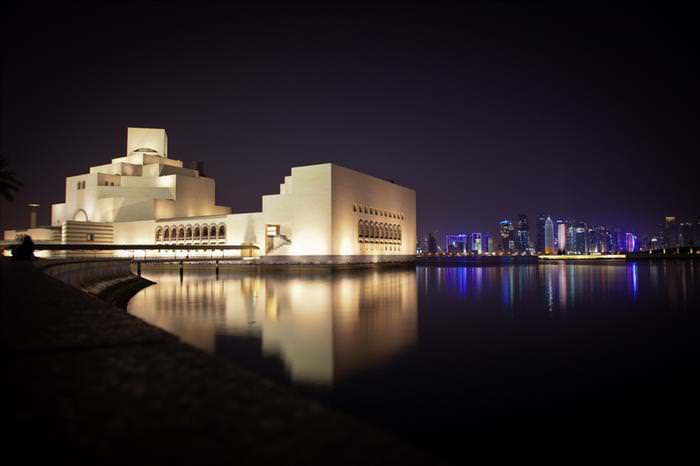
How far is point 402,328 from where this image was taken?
32.6 ft

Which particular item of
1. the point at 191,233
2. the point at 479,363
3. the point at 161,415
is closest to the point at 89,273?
the point at 479,363

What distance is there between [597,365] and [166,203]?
59.8 meters

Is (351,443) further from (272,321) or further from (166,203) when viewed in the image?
(166,203)

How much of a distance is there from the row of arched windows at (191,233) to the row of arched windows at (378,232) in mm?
15258

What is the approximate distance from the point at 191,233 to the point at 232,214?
20.9 ft

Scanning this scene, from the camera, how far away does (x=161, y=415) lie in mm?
2209

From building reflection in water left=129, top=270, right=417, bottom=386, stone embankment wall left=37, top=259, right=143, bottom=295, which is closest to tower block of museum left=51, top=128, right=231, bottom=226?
stone embankment wall left=37, top=259, right=143, bottom=295

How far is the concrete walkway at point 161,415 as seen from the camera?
1.80 m

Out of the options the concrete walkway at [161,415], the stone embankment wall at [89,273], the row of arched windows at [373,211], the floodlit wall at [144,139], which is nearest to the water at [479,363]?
the concrete walkway at [161,415]

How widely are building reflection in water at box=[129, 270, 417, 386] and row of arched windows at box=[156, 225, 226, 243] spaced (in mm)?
36713

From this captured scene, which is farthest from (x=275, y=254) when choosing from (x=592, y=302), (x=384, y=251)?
(x=592, y=302)

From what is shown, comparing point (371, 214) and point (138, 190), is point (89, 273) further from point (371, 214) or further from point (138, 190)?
point (138, 190)

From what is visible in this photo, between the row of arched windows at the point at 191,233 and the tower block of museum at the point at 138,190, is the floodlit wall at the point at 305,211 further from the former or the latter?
the tower block of museum at the point at 138,190

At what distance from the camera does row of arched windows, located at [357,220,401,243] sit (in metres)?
49.8
